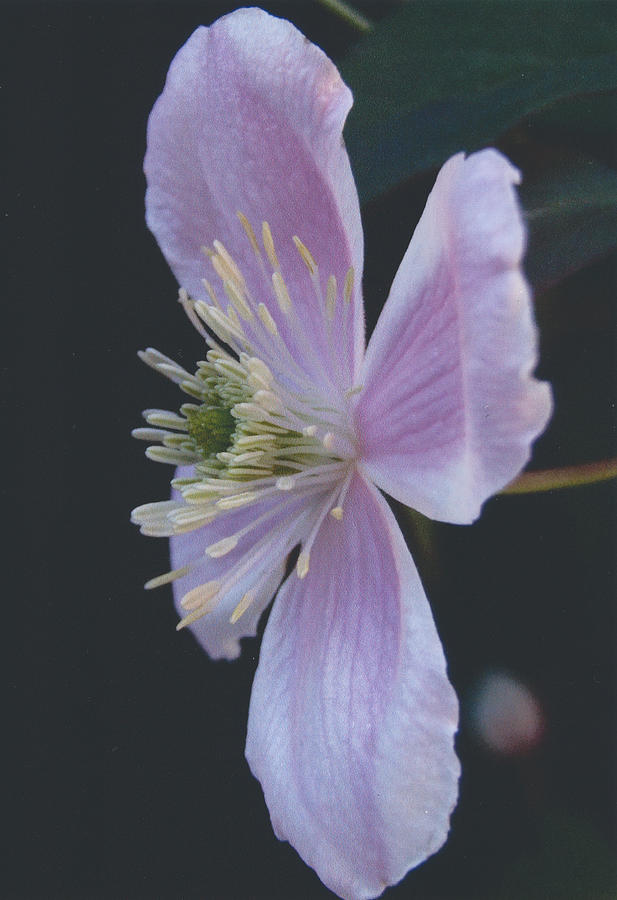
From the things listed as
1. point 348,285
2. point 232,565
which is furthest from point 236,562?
point 348,285

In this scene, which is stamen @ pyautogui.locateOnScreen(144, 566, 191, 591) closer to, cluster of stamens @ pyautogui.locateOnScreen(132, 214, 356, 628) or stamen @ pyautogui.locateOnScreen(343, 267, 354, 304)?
cluster of stamens @ pyautogui.locateOnScreen(132, 214, 356, 628)

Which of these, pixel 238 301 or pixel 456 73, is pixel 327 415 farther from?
pixel 456 73

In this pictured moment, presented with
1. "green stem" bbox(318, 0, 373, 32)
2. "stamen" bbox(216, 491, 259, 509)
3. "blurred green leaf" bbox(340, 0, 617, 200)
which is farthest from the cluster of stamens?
"green stem" bbox(318, 0, 373, 32)

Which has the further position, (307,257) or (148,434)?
(148,434)

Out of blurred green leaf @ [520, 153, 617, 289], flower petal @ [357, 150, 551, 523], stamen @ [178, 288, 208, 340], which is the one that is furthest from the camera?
stamen @ [178, 288, 208, 340]

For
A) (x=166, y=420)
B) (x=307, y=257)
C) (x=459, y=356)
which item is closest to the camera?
(x=459, y=356)

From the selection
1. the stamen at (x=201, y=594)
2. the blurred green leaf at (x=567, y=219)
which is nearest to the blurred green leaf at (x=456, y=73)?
the blurred green leaf at (x=567, y=219)

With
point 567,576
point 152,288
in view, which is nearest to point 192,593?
point 567,576
